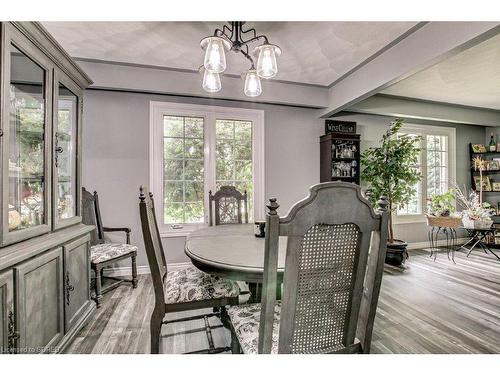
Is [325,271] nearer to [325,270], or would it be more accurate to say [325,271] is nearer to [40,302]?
[325,270]

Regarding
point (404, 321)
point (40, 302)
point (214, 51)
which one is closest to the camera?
point (40, 302)

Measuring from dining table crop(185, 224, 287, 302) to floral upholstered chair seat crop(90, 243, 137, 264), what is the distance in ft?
3.25

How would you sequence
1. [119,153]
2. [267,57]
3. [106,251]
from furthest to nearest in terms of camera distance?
[119,153]
[106,251]
[267,57]

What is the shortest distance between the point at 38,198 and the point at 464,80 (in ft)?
16.0

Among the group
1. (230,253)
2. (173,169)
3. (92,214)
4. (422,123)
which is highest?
(422,123)

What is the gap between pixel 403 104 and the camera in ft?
13.8

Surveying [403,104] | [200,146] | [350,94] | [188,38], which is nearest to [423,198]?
[403,104]

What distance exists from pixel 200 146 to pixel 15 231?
2424 millimetres

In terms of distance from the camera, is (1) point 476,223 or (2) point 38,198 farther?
(1) point 476,223

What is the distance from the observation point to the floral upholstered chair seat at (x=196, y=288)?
5.25ft

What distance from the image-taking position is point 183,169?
354 cm

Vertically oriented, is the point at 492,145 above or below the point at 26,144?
above

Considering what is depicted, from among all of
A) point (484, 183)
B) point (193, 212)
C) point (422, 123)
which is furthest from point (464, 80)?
point (193, 212)

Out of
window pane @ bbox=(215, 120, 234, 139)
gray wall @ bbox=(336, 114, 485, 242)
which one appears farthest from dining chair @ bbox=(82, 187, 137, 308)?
gray wall @ bbox=(336, 114, 485, 242)
